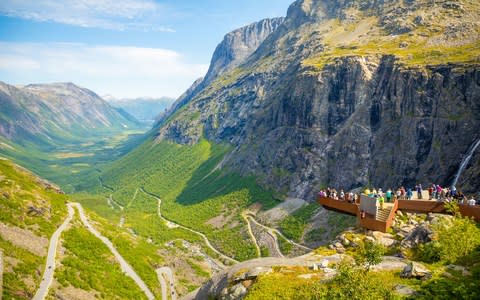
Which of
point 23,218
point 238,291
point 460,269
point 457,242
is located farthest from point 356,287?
point 23,218

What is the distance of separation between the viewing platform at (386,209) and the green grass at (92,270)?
2479 inches

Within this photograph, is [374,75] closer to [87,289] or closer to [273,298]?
[87,289]

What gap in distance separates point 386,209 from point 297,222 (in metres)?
117

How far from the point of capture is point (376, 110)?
18175cm

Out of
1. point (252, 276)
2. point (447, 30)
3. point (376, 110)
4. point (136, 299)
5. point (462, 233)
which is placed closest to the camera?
point (462, 233)

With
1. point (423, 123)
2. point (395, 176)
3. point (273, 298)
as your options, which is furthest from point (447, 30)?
point (273, 298)

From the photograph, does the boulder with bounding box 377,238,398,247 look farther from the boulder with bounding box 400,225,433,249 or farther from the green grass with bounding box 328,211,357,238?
the green grass with bounding box 328,211,357,238

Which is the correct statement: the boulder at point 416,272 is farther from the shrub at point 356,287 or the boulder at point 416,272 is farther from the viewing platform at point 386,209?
the viewing platform at point 386,209

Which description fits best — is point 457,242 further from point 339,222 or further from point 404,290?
point 339,222

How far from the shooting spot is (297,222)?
17425 cm

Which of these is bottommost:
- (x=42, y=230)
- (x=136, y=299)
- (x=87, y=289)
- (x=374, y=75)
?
(x=136, y=299)

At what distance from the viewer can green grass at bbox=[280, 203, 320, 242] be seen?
6542 inches

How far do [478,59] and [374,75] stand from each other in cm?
Result: 5031

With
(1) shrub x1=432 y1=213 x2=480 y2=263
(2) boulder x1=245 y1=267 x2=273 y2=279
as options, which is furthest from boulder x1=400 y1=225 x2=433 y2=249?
(2) boulder x1=245 y1=267 x2=273 y2=279
